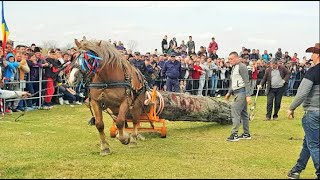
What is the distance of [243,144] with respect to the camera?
33.8 ft

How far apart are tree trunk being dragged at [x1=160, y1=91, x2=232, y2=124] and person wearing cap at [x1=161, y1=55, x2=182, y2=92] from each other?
5.37 m

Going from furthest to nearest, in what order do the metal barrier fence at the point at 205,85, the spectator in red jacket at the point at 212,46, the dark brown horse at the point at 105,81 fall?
the spectator in red jacket at the point at 212,46 < the metal barrier fence at the point at 205,85 < the dark brown horse at the point at 105,81

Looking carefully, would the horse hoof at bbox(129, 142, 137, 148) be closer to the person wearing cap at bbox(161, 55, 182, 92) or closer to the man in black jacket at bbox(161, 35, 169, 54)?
the person wearing cap at bbox(161, 55, 182, 92)

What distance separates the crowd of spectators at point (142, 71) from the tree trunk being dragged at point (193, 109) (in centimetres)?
201

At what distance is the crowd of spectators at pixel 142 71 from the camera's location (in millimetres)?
14703

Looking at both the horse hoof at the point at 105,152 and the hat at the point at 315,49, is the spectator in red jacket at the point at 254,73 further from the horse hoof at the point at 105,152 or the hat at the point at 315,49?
the hat at the point at 315,49

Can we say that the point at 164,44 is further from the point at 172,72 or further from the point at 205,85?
the point at 172,72

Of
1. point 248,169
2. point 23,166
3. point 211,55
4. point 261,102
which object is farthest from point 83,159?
point 211,55

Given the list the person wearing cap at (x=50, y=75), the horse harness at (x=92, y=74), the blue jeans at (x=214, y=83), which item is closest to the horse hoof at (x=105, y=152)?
the horse harness at (x=92, y=74)

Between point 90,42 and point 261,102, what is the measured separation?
14368 millimetres

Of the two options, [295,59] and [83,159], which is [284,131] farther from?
[295,59]

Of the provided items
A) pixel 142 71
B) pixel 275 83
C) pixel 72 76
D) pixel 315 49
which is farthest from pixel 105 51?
pixel 142 71

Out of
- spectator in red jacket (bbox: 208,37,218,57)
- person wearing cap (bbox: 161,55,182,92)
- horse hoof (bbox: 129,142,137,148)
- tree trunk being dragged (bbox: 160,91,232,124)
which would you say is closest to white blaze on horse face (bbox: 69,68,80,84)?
horse hoof (bbox: 129,142,137,148)

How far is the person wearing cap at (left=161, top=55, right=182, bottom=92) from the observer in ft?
61.6
